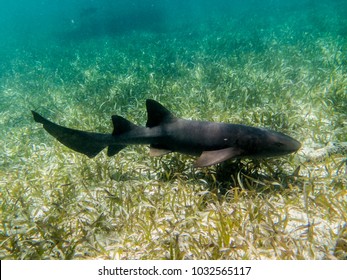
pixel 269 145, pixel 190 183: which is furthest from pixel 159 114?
pixel 269 145

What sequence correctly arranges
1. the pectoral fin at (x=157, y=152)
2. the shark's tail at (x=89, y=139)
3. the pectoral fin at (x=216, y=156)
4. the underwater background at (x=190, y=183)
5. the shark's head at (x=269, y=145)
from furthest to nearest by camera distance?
1. the shark's tail at (x=89, y=139)
2. the pectoral fin at (x=157, y=152)
3. the shark's head at (x=269, y=145)
4. the pectoral fin at (x=216, y=156)
5. the underwater background at (x=190, y=183)

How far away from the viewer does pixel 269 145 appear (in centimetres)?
395

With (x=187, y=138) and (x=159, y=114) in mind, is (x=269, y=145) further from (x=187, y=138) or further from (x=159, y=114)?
(x=159, y=114)

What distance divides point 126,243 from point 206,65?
33.6 feet

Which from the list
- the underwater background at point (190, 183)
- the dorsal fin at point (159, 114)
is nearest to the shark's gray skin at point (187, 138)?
the dorsal fin at point (159, 114)

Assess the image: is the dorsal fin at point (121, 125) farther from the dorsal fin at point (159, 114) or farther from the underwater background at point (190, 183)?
the underwater background at point (190, 183)

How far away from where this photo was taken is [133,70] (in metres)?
13.7

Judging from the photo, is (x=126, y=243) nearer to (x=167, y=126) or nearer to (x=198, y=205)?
(x=198, y=205)

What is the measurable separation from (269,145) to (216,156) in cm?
86

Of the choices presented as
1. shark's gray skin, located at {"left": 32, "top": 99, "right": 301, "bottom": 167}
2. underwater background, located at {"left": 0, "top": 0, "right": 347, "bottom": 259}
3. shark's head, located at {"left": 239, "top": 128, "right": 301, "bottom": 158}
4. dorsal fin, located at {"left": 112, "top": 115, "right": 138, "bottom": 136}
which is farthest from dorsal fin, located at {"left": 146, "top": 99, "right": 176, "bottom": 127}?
shark's head, located at {"left": 239, "top": 128, "right": 301, "bottom": 158}

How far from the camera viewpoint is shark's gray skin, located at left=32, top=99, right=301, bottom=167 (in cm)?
394

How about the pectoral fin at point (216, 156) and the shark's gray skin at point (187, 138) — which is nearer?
the pectoral fin at point (216, 156)

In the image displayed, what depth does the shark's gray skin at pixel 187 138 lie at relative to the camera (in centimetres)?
394

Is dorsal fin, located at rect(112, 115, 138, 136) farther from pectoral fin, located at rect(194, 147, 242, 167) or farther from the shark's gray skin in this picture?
pectoral fin, located at rect(194, 147, 242, 167)
